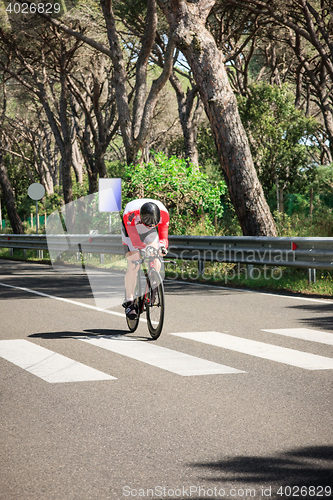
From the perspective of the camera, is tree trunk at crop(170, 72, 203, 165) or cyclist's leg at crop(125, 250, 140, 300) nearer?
cyclist's leg at crop(125, 250, 140, 300)

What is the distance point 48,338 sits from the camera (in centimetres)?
819

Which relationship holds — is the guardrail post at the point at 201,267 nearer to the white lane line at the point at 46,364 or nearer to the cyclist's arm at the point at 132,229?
the cyclist's arm at the point at 132,229

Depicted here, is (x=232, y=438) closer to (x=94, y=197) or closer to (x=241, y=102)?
(x=94, y=197)

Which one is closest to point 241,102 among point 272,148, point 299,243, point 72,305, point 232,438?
point 272,148

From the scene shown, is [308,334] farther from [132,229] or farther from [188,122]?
[188,122]

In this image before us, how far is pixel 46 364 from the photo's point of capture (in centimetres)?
675

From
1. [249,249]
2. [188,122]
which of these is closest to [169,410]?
[249,249]

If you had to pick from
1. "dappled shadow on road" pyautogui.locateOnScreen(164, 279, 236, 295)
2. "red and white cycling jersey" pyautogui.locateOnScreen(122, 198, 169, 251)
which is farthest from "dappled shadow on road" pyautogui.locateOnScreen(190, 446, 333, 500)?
"dappled shadow on road" pyautogui.locateOnScreen(164, 279, 236, 295)

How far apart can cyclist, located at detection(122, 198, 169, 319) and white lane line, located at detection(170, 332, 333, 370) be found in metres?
0.90

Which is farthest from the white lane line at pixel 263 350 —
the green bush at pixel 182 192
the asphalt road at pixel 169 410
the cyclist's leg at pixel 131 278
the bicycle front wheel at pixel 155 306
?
the green bush at pixel 182 192

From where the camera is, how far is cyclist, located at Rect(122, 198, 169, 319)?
7.67m

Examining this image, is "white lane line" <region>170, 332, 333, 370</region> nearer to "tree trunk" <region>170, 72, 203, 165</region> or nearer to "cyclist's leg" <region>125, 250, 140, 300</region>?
"cyclist's leg" <region>125, 250, 140, 300</region>

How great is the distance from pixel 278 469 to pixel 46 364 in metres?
3.35

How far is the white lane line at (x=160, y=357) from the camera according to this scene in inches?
252
